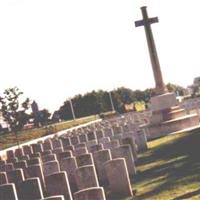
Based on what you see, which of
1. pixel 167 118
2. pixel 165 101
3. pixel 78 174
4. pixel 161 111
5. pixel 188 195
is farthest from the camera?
pixel 165 101

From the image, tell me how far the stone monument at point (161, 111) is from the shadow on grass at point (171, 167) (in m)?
3.67

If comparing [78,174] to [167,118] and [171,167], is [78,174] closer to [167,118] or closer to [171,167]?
[171,167]

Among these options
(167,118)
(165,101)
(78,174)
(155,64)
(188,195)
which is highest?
(155,64)

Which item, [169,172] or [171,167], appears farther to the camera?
[171,167]

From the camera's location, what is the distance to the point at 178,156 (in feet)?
45.5

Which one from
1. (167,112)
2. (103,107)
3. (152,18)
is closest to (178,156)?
(167,112)

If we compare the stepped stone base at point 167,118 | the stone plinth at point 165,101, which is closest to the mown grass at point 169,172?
the stepped stone base at point 167,118

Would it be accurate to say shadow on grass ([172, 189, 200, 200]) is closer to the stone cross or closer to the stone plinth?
the stone plinth

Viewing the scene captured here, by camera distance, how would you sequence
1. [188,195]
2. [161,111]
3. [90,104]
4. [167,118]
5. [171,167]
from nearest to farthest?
[188,195]
[171,167]
[167,118]
[161,111]
[90,104]

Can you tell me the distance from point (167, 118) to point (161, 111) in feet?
1.36

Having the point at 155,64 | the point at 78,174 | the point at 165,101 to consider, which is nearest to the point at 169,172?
the point at 78,174

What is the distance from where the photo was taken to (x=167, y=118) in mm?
21812

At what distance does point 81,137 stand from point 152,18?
21.3 ft

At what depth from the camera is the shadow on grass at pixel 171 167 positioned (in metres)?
10.3
